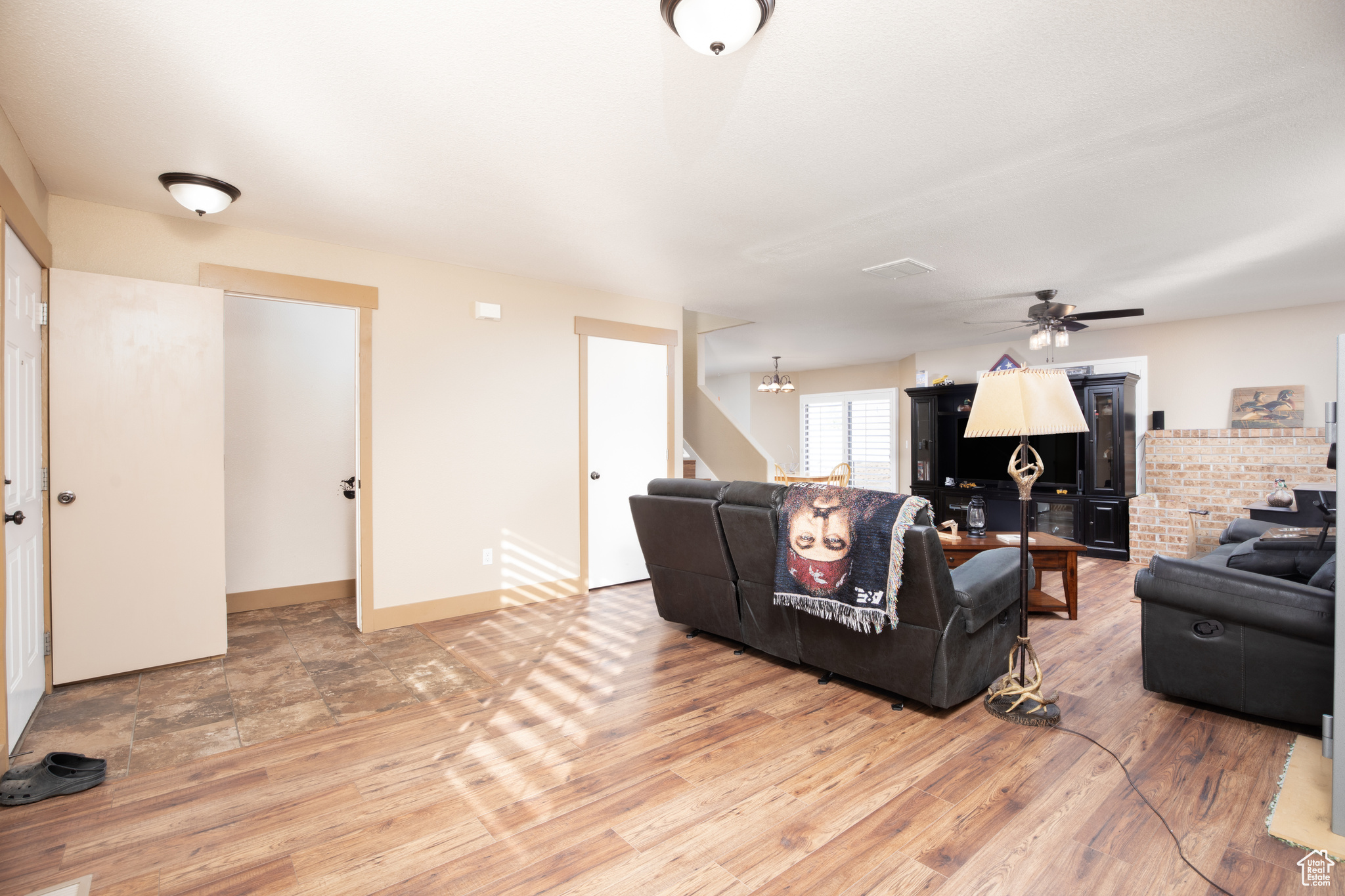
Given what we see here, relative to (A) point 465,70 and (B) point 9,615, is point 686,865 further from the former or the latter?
(B) point 9,615

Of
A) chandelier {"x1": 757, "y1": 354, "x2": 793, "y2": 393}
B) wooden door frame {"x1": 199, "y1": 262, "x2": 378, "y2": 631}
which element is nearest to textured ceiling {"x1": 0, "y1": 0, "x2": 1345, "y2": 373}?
wooden door frame {"x1": 199, "y1": 262, "x2": 378, "y2": 631}

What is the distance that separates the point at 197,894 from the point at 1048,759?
9.11ft

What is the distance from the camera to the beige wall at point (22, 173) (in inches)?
94.2

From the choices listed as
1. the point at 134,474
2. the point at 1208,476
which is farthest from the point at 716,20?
the point at 1208,476

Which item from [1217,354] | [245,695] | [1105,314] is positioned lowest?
[245,695]

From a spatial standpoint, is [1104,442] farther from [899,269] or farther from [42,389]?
[42,389]

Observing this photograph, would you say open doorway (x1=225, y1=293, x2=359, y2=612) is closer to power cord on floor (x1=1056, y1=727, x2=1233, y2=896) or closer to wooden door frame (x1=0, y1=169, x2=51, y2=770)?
wooden door frame (x1=0, y1=169, x2=51, y2=770)

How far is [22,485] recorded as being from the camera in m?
2.71

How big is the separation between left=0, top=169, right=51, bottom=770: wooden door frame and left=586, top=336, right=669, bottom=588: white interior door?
3.13 meters

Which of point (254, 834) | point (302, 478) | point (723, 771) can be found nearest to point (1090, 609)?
point (723, 771)

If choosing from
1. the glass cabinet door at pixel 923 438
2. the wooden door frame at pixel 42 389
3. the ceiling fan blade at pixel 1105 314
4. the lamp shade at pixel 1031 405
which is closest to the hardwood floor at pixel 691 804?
the wooden door frame at pixel 42 389

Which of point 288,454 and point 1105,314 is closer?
point 288,454

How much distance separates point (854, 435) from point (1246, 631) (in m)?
7.53

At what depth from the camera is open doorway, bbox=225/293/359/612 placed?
4.54 meters
